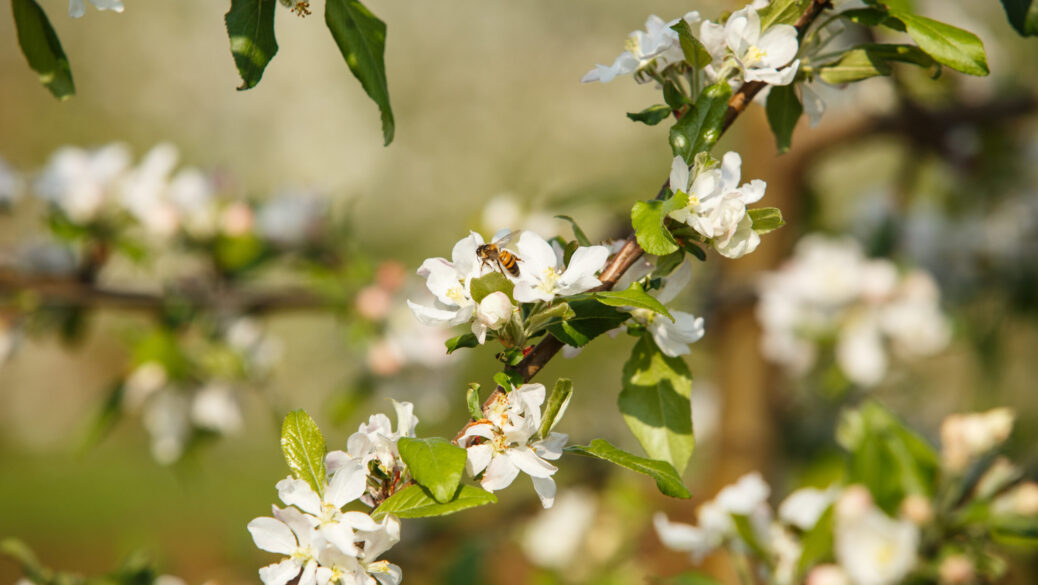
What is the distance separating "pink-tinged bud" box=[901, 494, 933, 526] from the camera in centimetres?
70

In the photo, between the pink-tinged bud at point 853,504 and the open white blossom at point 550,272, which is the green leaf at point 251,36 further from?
the pink-tinged bud at point 853,504

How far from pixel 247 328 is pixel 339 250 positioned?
0.19 metres

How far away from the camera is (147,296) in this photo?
107cm

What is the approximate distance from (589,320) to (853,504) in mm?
378

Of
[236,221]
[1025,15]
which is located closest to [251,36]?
[1025,15]

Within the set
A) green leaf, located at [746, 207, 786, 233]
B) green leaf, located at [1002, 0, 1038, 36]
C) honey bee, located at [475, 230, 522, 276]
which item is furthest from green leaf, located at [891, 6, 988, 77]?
honey bee, located at [475, 230, 522, 276]

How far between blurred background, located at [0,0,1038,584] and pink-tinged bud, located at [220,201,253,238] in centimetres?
9

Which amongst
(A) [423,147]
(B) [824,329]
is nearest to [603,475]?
(B) [824,329]

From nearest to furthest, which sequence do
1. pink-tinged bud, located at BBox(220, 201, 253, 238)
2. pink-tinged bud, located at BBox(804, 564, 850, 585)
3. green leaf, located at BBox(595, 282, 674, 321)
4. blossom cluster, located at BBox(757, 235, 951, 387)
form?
green leaf, located at BBox(595, 282, 674, 321), pink-tinged bud, located at BBox(804, 564, 850, 585), pink-tinged bud, located at BBox(220, 201, 253, 238), blossom cluster, located at BBox(757, 235, 951, 387)

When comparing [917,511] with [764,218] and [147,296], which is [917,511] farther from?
[147,296]

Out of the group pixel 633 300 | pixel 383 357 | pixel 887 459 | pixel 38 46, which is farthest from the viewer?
pixel 383 357

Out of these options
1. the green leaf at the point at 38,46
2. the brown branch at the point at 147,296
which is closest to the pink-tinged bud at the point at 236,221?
the brown branch at the point at 147,296

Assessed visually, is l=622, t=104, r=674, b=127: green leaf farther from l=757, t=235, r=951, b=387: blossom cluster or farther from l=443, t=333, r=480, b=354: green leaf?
l=757, t=235, r=951, b=387: blossom cluster

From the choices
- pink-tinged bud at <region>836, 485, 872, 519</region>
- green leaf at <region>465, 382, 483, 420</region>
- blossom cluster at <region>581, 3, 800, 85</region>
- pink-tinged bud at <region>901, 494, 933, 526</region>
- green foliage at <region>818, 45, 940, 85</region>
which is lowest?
pink-tinged bud at <region>901, 494, 933, 526</region>
